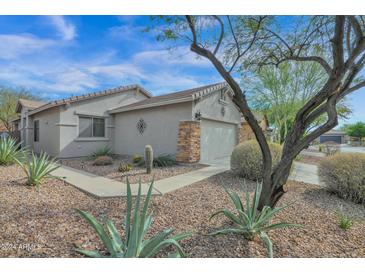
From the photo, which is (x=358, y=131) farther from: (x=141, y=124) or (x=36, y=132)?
(x=36, y=132)

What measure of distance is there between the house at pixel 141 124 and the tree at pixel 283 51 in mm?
4467

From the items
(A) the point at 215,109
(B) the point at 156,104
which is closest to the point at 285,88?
(A) the point at 215,109

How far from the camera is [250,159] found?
20.6 feet

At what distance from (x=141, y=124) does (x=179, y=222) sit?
329 inches

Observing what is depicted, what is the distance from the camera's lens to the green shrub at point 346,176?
15.4ft

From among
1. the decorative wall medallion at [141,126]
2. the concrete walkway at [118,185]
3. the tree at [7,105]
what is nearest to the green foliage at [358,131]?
the decorative wall medallion at [141,126]

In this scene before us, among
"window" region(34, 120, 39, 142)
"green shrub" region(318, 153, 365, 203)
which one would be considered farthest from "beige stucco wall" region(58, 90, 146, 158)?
"green shrub" region(318, 153, 365, 203)

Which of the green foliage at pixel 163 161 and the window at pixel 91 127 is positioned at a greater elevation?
the window at pixel 91 127

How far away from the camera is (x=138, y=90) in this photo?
13953 mm

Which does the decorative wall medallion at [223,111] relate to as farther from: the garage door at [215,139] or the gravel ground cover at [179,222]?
the gravel ground cover at [179,222]

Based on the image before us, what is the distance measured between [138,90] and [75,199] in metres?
10.8

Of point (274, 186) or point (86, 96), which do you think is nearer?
point (274, 186)
